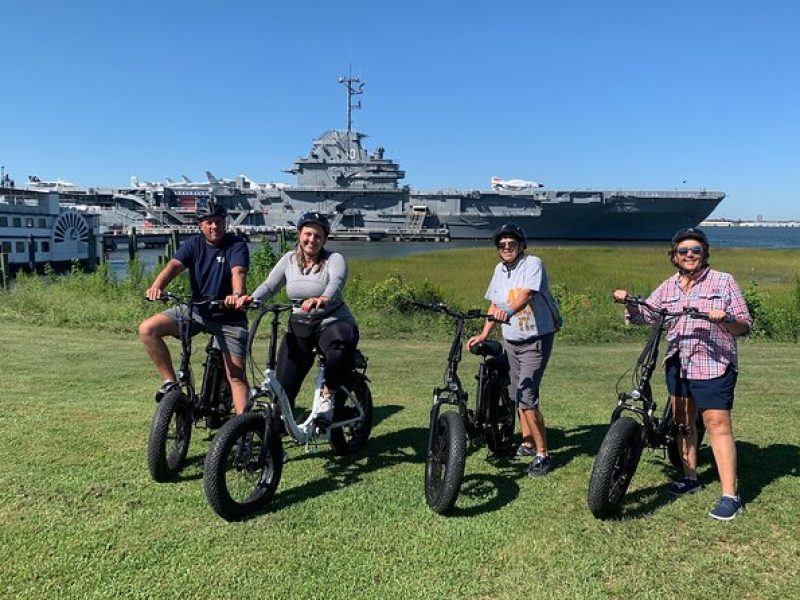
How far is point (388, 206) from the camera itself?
3162 inches

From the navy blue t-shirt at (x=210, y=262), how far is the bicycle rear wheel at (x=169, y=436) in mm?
987

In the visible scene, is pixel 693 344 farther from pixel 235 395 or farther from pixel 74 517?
pixel 74 517

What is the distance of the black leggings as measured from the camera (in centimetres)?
439

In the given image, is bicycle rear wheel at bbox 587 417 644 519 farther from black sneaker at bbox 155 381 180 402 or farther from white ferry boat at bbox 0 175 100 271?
white ferry boat at bbox 0 175 100 271

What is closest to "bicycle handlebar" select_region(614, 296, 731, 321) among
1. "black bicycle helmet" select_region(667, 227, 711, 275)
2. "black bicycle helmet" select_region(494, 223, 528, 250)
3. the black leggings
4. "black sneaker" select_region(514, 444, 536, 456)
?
"black bicycle helmet" select_region(667, 227, 711, 275)

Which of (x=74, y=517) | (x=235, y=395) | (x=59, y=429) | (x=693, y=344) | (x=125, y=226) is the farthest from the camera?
(x=125, y=226)

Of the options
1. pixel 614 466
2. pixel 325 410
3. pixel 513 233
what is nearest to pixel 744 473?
pixel 614 466

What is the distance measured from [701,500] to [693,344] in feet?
3.37

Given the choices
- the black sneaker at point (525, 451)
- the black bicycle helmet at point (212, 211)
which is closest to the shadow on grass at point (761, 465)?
the black sneaker at point (525, 451)

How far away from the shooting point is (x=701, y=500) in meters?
4.07

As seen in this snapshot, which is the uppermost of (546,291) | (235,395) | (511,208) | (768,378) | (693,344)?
(511,208)

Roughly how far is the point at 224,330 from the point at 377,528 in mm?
2092

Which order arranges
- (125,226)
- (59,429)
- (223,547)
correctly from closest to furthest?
(223,547) < (59,429) < (125,226)

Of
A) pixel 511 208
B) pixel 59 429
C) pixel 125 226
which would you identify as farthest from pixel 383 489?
pixel 125 226
